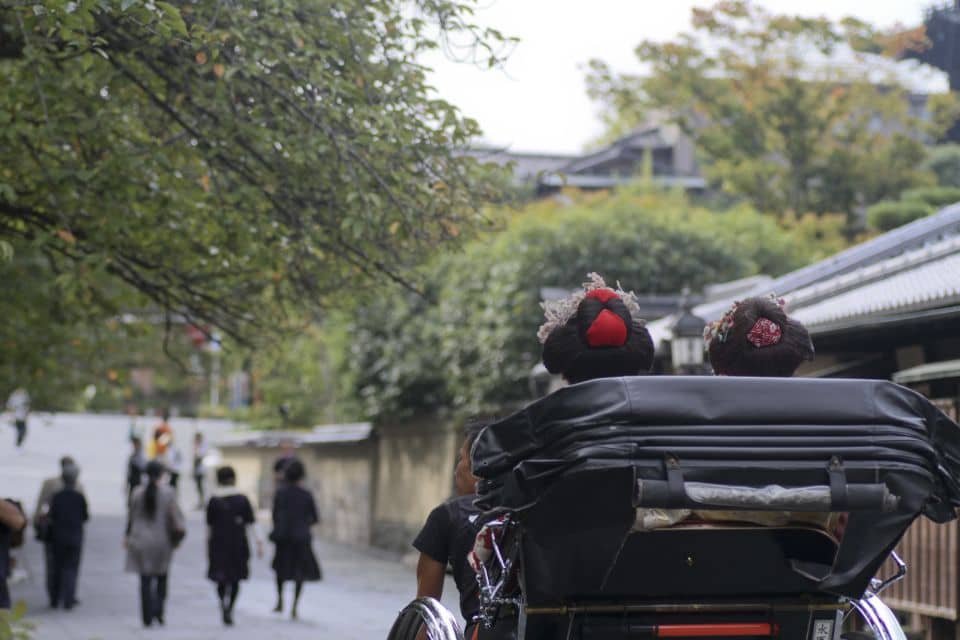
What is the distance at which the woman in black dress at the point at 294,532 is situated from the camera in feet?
52.1

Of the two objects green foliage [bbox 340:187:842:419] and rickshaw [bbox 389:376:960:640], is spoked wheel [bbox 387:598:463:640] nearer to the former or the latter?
rickshaw [bbox 389:376:960:640]

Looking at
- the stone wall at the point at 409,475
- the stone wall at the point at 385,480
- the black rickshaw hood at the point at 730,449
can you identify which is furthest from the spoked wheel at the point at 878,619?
the stone wall at the point at 409,475

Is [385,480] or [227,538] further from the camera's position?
[385,480]

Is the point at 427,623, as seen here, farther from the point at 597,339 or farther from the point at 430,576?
the point at 597,339

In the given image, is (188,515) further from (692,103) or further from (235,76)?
(235,76)

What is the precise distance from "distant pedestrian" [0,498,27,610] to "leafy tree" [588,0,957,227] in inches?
1047

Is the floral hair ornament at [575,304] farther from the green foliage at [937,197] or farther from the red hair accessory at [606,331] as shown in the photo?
the green foliage at [937,197]

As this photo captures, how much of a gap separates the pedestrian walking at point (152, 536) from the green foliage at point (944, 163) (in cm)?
2138

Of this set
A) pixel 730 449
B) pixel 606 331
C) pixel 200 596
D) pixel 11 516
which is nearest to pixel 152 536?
pixel 200 596

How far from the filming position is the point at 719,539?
440 centimetres

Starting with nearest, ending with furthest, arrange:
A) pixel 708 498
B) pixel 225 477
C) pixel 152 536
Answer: pixel 708 498 < pixel 152 536 < pixel 225 477

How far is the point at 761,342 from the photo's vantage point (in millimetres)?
4793

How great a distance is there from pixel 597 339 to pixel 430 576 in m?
1.52

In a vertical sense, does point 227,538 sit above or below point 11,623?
below
